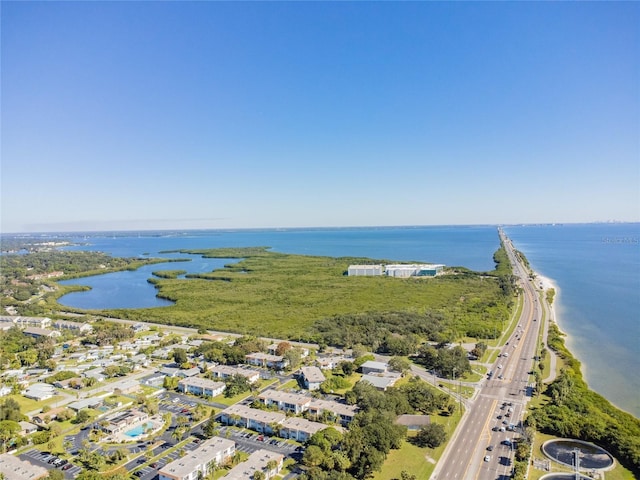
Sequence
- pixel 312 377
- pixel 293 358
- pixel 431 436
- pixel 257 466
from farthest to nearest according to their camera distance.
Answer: pixel 293 358
pixel 312 377
pixel 431 436
pixel 257 466

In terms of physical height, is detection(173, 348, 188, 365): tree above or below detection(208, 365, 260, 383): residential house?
above

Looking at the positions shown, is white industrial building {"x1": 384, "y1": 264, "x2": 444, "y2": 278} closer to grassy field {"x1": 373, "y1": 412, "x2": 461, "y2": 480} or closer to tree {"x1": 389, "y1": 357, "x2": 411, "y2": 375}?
tree {"x1": 389, "y1": 357, "x2": 411, "y2": 375}

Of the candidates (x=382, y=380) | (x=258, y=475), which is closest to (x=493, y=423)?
(x=382, y=380)

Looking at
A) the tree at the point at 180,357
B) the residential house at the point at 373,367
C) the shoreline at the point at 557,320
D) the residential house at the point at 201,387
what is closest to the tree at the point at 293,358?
the residential house at the point at 373,367

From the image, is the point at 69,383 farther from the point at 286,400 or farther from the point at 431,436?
the point at 431,436

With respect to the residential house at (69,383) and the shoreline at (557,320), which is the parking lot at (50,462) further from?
the shoreline at (557,320)

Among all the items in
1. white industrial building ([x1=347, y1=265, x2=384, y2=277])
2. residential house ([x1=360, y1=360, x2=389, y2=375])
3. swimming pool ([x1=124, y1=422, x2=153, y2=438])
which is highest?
white industrial building ([x1=347, y1=265, x2=384, y2=277])

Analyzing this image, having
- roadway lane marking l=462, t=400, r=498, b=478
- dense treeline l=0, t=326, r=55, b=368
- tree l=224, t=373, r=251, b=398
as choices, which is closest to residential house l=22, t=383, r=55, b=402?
dense treeline l=0, t=326, r=55, b=368

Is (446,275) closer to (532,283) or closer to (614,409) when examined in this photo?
(532,283)
